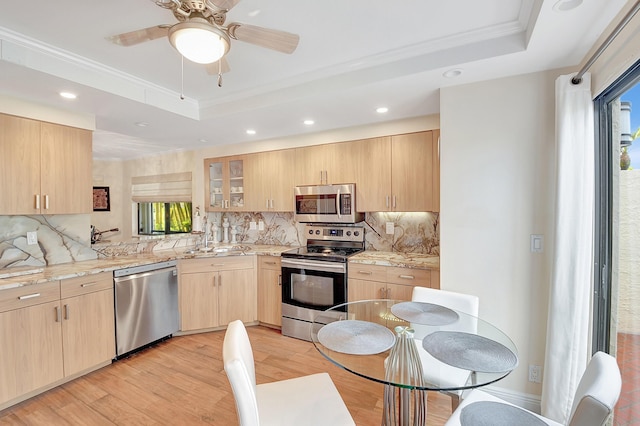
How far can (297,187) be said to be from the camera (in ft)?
11.7

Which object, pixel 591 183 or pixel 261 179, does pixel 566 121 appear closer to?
pixel 591 183

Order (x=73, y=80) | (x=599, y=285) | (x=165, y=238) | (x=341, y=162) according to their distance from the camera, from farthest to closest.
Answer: (x=165, y=238)
(x=341, y=162)
(x=73, y=80)
(x=599, y=285)

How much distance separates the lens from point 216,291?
3455 millimetres

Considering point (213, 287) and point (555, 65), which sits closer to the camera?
point (555, 65)

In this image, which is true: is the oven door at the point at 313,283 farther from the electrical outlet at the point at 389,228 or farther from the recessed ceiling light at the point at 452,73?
the recessed ceiling light at the point at 452,73

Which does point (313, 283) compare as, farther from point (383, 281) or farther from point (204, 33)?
point (204, 33)

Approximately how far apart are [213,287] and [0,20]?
2.73 metres

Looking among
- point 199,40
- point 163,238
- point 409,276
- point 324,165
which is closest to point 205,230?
point 163,238

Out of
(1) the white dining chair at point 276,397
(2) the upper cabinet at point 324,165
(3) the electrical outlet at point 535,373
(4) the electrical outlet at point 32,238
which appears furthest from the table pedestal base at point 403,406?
(4) the electrical outlet at point 32,238

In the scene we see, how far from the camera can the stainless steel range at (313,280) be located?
307 centimetres

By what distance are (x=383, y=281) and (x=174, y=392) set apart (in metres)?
2.02

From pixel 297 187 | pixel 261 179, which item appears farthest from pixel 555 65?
pixel 261 179

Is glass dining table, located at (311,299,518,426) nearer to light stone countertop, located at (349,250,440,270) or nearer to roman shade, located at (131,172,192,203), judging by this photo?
light stone countertop, located at (349,250,440,270)

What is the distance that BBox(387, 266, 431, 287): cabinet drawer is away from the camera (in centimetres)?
264
